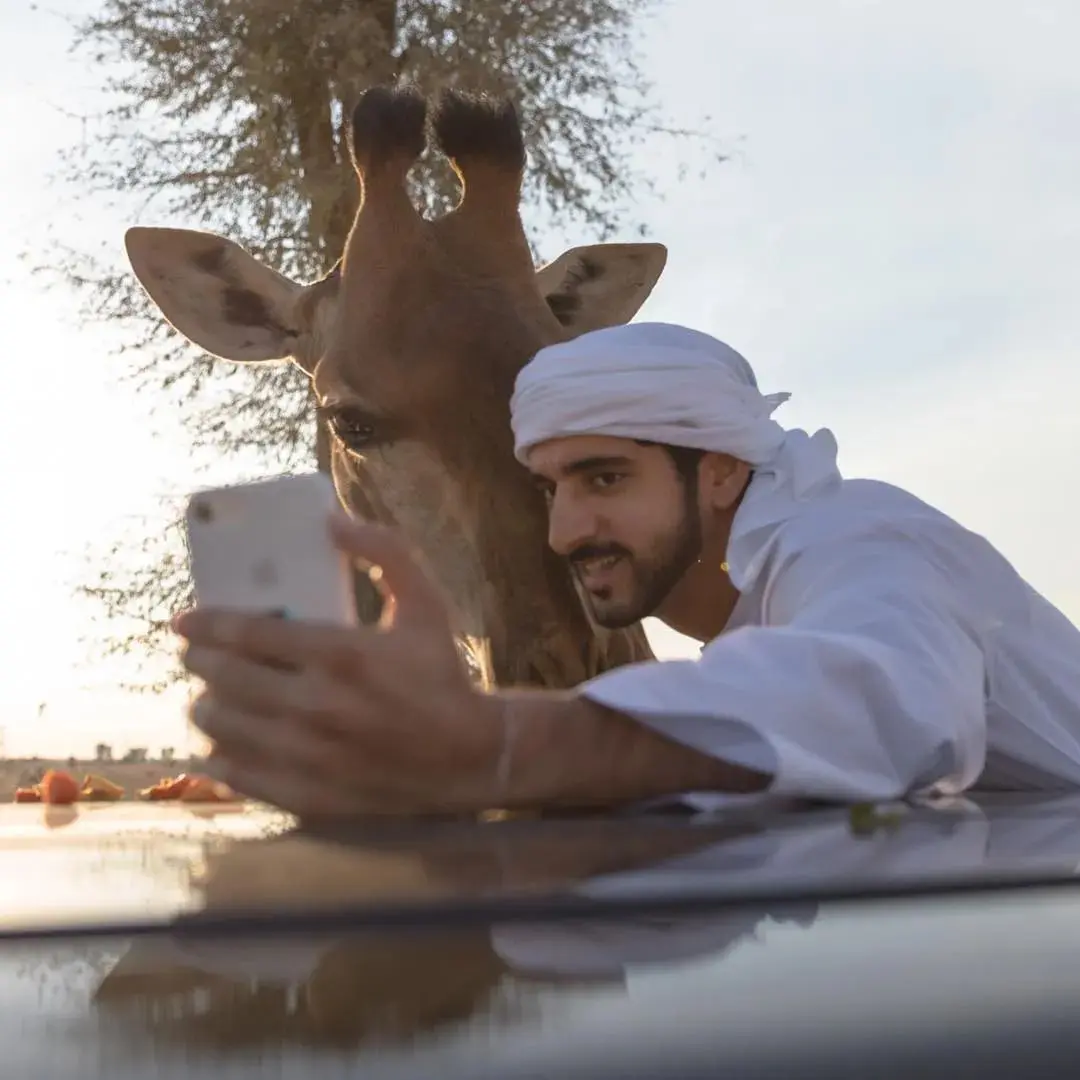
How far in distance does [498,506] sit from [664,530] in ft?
2.02

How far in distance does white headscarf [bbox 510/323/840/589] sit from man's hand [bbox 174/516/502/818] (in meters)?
1.08

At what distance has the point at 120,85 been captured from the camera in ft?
26.6

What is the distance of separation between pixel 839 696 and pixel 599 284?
272 centimetres

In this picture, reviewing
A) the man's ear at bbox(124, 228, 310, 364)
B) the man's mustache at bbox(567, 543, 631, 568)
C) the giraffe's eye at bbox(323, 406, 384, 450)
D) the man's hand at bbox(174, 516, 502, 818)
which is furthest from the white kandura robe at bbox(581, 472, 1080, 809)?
the man's ear at bbox(124, 228, 310, 364)

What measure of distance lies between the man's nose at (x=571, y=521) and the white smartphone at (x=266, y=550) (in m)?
1.19

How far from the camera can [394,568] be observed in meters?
1.00

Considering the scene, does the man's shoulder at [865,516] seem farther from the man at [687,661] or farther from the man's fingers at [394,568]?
the man's fingers at [394,568]

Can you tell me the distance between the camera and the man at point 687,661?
3.43ft

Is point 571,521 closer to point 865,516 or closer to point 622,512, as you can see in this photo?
point 622,512

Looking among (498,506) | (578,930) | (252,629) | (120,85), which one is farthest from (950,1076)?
(120,85)

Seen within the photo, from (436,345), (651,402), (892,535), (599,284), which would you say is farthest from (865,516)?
(599,284)

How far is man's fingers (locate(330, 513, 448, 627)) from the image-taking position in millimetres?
996

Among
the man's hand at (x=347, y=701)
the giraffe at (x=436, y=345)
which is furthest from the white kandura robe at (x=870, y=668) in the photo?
the giraffe at (x=436, y=345)

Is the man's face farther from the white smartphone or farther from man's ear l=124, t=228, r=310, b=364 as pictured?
man's ear l=124, t=228, r=310, b=364
